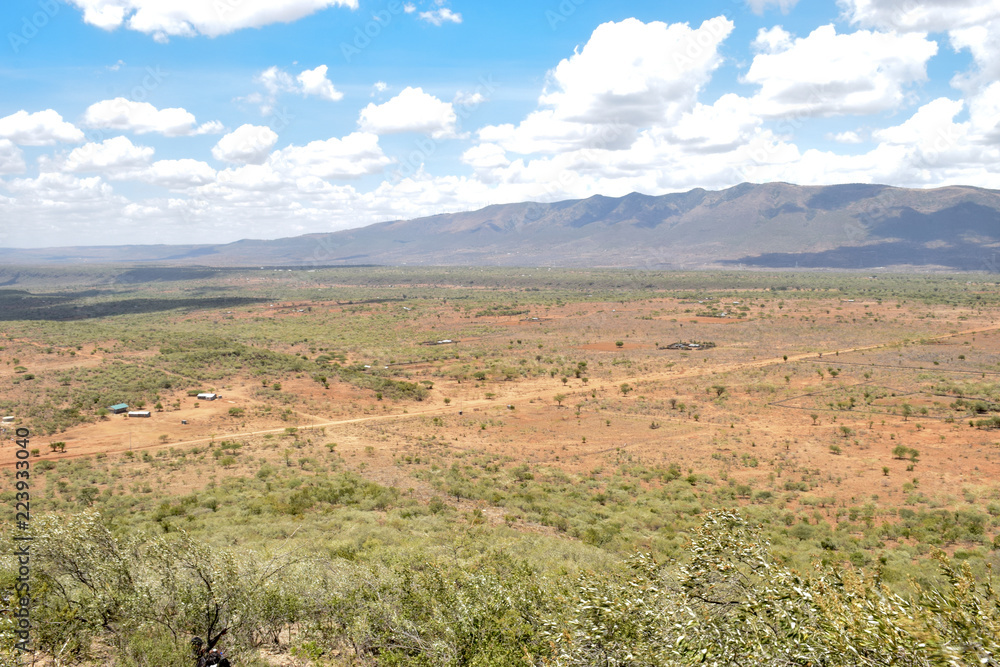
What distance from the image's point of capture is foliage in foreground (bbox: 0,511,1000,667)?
6641 mm

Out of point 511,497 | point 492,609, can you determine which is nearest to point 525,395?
point 511,497

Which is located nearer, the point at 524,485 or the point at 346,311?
the point at 524,485

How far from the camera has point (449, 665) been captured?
999 cm

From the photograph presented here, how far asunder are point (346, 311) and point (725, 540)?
114 meters

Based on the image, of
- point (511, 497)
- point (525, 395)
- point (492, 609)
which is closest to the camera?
point (492, 609)

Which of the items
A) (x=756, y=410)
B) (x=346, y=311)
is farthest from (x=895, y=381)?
(x=346, y=311)

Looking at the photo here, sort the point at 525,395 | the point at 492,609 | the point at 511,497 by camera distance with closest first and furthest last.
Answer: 1. the point at 492,609
2. the point at 511,497
3. the point at 525,395

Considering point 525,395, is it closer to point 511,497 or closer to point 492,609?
point 511,497

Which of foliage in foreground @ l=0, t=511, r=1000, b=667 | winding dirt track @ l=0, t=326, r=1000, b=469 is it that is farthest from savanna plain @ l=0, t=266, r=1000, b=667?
winding dirt track @ l=0, t=326, r=1000, b=469

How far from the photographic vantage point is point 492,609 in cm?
1106

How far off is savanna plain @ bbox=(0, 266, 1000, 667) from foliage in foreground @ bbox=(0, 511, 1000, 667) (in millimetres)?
60

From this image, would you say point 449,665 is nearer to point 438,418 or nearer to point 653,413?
point 438,418

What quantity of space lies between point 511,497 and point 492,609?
47.9 ft

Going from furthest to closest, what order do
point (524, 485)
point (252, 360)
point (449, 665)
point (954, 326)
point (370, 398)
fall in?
point (954, 326) < point (252, 360) < point (370, 398) < point (524, 485) < point (449, 665)
